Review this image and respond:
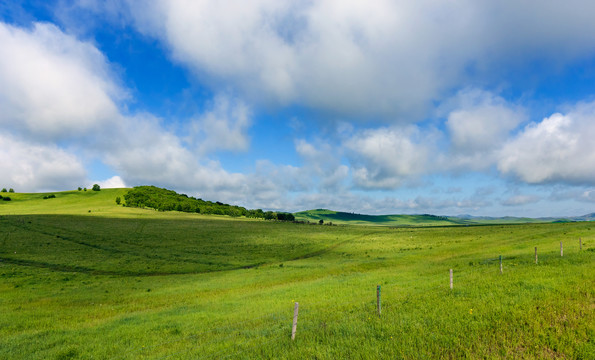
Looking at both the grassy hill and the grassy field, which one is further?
the grassy hill

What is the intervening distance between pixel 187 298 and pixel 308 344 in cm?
1838

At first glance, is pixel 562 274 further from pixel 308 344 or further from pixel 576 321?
pixel 308 344

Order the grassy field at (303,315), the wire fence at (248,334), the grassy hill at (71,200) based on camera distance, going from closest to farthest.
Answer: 1. the grassy field at (303,315)
2. the wire fence at (248,334)
3. the grassy hill at (71,200)

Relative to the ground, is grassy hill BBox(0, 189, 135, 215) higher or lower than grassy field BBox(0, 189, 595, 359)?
higher

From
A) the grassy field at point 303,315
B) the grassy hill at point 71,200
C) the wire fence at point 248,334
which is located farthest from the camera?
the grassy hill at point 71,200

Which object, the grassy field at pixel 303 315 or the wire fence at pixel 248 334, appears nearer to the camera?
the grassy field at pixel 303 315

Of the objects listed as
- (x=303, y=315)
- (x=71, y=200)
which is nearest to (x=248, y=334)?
(x=303, y=315)

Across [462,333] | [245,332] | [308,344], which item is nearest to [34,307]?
[245,332]

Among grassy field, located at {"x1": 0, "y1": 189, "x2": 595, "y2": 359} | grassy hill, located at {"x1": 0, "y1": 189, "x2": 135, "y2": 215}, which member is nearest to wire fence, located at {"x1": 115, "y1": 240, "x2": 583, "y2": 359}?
grassy field, located at {"x1": 0, "y1": 189, "x2": 595, "y2": 359}

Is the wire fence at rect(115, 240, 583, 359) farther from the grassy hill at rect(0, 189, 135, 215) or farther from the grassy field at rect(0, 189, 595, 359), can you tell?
the grassy hill at rect(0, 189, 135, 215)

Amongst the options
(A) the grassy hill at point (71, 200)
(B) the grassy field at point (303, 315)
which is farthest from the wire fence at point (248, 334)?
(A) the grassy hill at point (71, 200)

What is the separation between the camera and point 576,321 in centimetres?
887

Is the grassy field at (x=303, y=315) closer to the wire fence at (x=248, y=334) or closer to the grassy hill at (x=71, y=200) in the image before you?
the wire fence at (x=248, y=334)

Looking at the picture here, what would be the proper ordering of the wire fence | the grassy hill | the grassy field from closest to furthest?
1. the grassy field
2. the wire fence
3. the grassy hill
